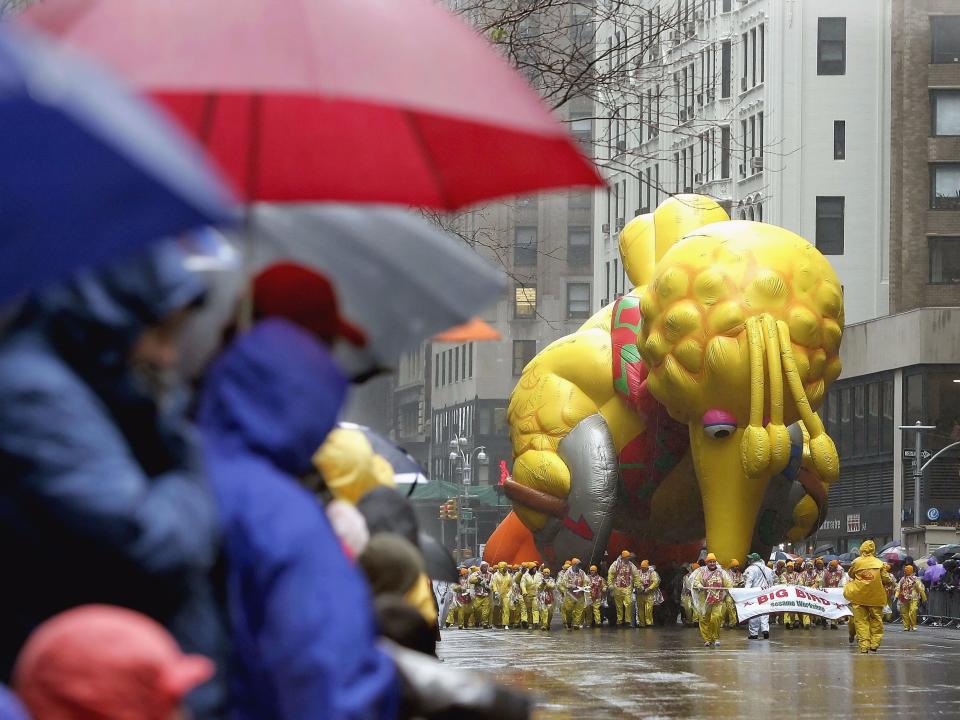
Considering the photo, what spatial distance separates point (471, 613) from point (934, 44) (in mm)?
33669

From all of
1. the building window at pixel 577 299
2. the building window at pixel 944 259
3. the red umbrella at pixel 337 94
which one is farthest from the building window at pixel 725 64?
the red umbrella at pixel 337 94

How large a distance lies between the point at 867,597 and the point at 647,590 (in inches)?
319

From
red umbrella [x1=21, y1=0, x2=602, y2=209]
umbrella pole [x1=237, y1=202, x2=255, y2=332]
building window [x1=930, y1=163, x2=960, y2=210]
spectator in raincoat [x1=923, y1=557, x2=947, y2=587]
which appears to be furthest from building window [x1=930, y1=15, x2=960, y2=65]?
umbrella pole [x1=237, y1=202, x2=255, y2=332]

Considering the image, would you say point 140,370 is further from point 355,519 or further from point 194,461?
point 355,519

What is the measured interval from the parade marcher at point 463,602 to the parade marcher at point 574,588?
122 inches

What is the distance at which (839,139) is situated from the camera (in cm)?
6869

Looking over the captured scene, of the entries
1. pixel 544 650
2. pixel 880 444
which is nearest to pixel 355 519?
pixel 544 650

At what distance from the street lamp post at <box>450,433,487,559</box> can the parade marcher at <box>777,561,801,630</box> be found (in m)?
42.1

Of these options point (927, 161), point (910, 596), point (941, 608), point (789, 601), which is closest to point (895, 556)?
point (941, 608)

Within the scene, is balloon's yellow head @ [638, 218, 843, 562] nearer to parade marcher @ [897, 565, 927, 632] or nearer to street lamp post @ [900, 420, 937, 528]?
parade marcher @ [897, 565, 927, 632]

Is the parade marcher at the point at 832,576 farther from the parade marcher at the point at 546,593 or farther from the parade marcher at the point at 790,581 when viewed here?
the parade marcher at the point at 546,593

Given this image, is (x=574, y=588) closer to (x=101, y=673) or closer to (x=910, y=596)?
(x=910, y=596)

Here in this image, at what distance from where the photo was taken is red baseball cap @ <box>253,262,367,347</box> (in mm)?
4199

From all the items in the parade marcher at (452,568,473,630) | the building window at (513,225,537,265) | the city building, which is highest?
the building window at (513,225,537,265)
